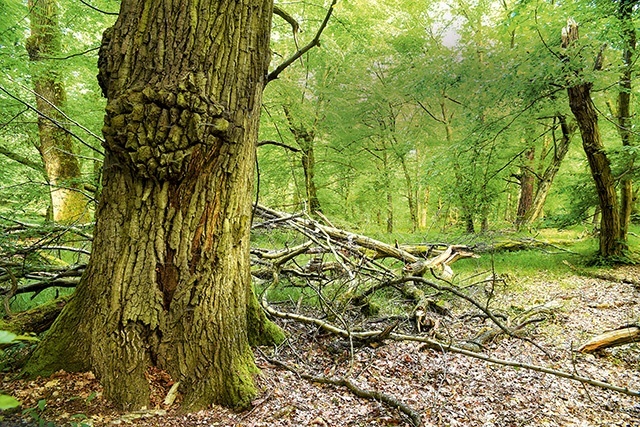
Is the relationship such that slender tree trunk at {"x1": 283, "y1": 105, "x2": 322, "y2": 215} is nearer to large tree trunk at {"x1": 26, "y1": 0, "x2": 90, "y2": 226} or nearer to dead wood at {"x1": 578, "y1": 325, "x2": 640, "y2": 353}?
large tree trunk at {"x1": 26, "y1": 0, "x2": 90, "y2": 226}

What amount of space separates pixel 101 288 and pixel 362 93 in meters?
11.5

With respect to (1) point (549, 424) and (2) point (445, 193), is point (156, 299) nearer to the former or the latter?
(1) point (549, 424)

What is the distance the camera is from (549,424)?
203cm

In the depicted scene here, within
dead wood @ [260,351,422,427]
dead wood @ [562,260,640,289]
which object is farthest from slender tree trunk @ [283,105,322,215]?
dead wood @ [260,351,422,427]

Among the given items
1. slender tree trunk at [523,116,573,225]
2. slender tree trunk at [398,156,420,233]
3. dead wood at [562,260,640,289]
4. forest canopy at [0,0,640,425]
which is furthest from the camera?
slender tree trunk at [398,156,420,233]

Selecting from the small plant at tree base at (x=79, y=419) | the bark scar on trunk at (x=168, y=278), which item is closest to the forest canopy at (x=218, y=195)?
the bark scar on trunk at (x=168, y=278)

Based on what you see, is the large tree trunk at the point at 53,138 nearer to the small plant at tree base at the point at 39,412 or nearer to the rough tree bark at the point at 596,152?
the small plant at tree base at the point at 39,412

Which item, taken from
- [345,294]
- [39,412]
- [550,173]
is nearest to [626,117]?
[550,173]

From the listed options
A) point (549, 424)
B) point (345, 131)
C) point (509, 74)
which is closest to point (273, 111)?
point (345, 131)

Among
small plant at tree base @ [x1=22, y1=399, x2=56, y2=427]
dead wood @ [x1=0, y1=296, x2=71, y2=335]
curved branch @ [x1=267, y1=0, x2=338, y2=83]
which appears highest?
curved branch @ [x1=267, y1=0, x2=338, y2=83]

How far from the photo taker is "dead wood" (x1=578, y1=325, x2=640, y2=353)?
304 centimetres

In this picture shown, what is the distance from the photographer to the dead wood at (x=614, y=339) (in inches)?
120

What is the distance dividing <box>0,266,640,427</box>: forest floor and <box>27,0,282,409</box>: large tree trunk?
113mm

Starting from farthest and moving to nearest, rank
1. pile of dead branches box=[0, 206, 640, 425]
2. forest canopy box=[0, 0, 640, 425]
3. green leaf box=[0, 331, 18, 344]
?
1. pile of dead branches box=[0, 206, 640, 425]
2. forest canopy box=[0, 0, 640, 425]
3. green leaf box=[0, 331, 18, 344]
